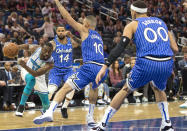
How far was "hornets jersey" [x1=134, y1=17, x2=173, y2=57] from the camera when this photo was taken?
5.62m

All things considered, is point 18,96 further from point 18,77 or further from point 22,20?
point 22,20

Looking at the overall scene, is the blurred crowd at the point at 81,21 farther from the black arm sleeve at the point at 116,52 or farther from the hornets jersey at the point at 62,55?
the black arm sleeve at the point at 116,52

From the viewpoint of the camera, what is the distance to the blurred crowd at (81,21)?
13688 millimetres

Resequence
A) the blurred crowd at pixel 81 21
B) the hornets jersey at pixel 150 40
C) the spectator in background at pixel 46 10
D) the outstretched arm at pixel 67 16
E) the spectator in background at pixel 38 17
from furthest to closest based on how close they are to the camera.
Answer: the spectator in background at pixel 46 10, the spectator in background at pixel 38 17, the blurred crowd at pixel 81 21, the outstretched arm at pixel 67 16, the hornets jersey at pixel 150 40

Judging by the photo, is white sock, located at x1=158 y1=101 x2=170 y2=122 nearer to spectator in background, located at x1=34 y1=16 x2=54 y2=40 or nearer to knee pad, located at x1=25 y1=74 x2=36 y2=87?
knee pad, located at x1=25 y1=74 x2=36 y2=87

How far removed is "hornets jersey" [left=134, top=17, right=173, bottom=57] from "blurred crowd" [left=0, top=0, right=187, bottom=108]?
244 inches

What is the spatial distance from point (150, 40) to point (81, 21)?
10.1 m

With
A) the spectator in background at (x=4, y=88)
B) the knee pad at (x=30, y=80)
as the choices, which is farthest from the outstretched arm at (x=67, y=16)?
the spectator in background at (x=4, y=88)

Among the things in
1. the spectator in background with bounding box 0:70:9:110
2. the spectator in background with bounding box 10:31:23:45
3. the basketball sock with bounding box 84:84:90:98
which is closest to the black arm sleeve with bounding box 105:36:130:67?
the spectator in background with bounding box 0:70:9:110

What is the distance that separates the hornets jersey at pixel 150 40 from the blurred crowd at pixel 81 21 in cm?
620

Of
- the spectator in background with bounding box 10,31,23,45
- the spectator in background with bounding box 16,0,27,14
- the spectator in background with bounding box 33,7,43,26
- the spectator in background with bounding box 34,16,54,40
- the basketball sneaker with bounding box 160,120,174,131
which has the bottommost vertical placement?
the basketball sneaker with bounding box 160,120,174,131

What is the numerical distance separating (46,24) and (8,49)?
25.0 feet

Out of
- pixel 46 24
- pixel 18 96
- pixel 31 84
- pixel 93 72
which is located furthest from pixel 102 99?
pixel 93 72

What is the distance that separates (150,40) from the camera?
222 inches
